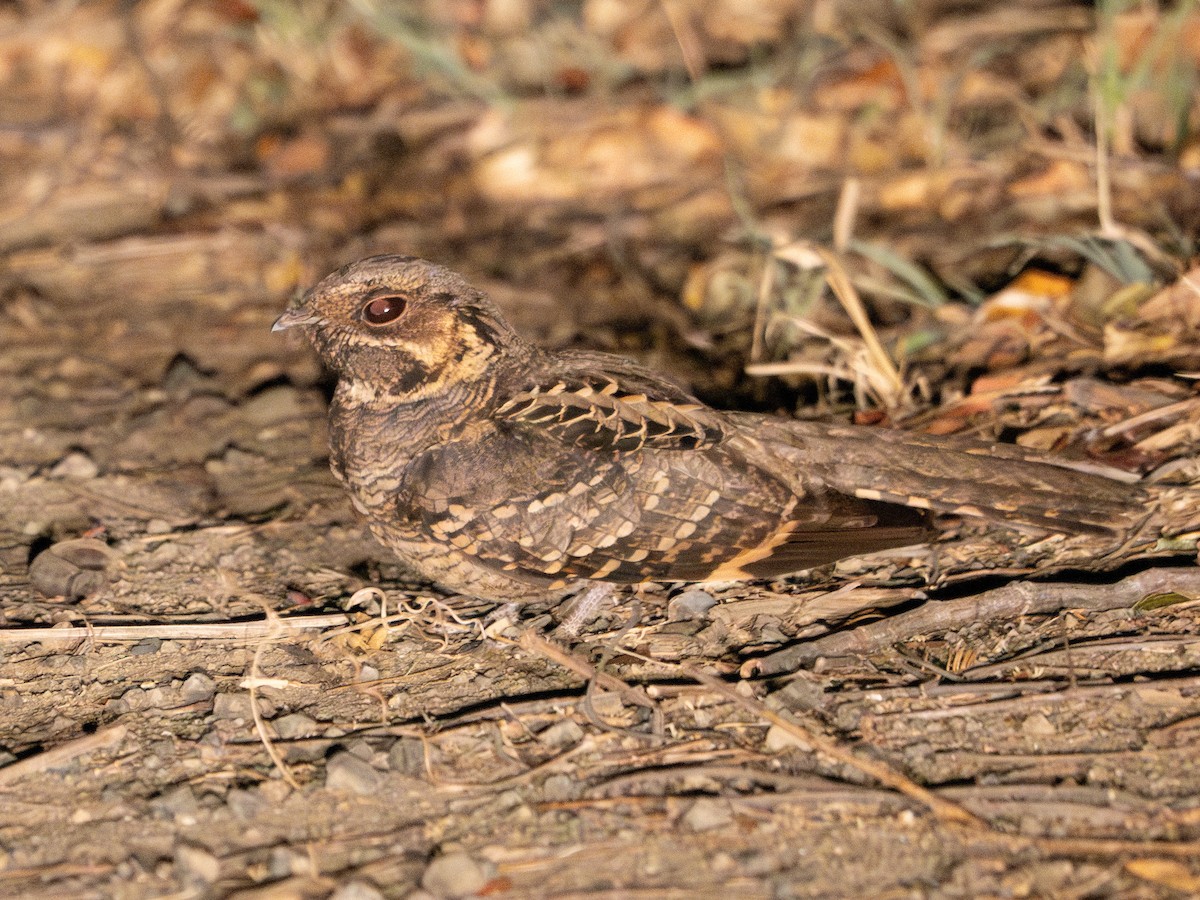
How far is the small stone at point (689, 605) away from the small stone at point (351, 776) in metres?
0.98

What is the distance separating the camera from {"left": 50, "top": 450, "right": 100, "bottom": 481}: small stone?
4.24 m

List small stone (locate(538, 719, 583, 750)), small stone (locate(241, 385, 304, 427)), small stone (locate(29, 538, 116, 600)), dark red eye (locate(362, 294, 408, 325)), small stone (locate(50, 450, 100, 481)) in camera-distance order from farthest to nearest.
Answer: small stone (locate(241, 385, 304, 427)) < small stone (locate(50, 450, 100, 481)) < small stone (locate(29, 538, 116, 600)) < dark red eye (locate(362, 294, 408, 325)) < small stone (locate(538, 719, 583, 750))

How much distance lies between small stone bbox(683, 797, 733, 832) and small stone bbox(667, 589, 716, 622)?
2.74 feet

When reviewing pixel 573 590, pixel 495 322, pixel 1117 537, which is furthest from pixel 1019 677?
pixel 495 322

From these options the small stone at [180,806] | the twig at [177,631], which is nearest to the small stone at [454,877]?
the small stone at [180,806]

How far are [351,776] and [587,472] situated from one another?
37.8 inches

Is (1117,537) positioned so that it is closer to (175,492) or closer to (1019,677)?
(1019,677)

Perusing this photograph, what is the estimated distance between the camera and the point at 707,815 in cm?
260

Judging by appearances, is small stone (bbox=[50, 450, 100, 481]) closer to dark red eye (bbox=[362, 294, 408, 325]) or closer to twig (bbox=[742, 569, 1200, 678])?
dark red eye (bbox=[362, 294, 408, 325])

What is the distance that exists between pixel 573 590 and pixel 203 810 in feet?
4.00

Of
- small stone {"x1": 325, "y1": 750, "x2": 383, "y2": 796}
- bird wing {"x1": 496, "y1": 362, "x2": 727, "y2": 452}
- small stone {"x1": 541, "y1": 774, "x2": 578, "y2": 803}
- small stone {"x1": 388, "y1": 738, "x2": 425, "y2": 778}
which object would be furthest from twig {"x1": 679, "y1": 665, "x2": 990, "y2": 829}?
small stone {"x1": 325, "y1": 750, "x2": 383, "y2": 796}

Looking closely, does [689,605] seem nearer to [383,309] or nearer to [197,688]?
[383,309]

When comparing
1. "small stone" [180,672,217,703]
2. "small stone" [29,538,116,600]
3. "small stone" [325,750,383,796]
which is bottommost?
"small stone" [325,750,383,796]

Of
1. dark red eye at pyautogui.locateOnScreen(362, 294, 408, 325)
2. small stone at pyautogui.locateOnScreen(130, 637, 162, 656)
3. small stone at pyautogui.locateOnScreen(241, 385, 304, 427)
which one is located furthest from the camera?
small stone at pyautogui.locateOnScreen(241, 385, 304, 427)
